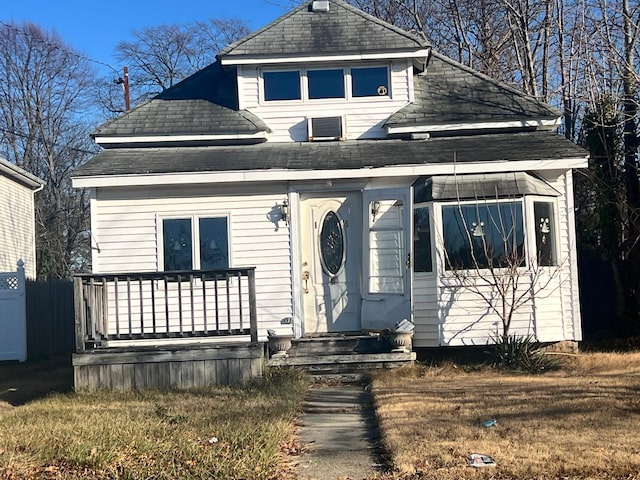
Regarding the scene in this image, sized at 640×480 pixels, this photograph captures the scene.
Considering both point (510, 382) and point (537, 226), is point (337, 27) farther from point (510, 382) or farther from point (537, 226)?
point (510, 382)

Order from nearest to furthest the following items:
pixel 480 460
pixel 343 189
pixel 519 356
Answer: pixel 480 460 → pixel 519 356 → pixel 343 189

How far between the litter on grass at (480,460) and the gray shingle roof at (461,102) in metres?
7.62

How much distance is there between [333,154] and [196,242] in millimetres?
2646

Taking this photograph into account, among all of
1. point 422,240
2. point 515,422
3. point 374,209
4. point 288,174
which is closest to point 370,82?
point 374,209

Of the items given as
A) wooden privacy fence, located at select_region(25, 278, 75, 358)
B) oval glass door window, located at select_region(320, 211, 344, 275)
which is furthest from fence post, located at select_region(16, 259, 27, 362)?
oval glass door window, located at select_region(320, 211, 344, 275)

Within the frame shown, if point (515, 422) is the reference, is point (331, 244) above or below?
above

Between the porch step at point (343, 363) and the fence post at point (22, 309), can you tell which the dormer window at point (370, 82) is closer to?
the porch step at point (343, 363)

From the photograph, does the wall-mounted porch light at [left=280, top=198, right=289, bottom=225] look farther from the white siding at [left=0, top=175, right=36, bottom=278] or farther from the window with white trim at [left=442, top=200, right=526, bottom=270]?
the white siding at [left=0, top=175, right=36, bottom=278]

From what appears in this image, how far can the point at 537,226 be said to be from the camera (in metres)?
11.2

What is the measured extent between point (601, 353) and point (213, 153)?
7093mm

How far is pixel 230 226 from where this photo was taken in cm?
1168

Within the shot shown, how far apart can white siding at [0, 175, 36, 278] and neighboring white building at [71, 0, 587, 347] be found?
846cm

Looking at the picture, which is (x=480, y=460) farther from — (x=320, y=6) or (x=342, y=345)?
(x=320, y=6)

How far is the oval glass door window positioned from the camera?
11.9m
